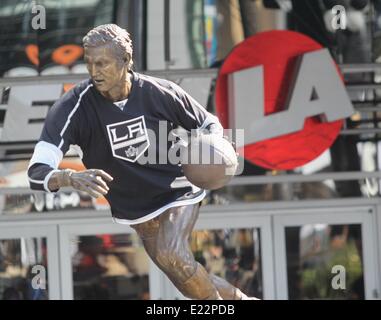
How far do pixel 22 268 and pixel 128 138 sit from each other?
578 centimetres

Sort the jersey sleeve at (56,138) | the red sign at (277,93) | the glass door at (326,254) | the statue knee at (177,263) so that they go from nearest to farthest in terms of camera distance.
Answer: the jersey sleeve at (56,138) < the statue knee at (177,263) < the red sign at (277,93) < the glass door at (326,254)

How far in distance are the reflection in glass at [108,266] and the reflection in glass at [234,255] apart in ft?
2.06

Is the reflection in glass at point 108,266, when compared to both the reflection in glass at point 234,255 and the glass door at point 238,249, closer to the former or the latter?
the glass door at point 238,249

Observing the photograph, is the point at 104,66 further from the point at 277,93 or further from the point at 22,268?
the point at 22,268

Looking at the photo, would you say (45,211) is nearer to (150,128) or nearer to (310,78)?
(310,78)

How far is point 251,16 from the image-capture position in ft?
34.9

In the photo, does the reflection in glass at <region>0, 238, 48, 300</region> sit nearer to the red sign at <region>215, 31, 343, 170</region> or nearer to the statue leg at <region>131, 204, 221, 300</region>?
the red sign at <region>215, 31, 343, 170</region>

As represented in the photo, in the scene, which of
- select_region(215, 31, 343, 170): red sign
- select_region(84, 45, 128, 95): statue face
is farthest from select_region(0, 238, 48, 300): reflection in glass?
select_region(84, 45, 128, 95): statue face


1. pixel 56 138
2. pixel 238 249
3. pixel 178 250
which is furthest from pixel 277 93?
pixel 56 138

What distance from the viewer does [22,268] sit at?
35.9 feet

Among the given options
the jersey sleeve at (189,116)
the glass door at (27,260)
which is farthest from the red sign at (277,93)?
the jersey sleeve at (189,116)

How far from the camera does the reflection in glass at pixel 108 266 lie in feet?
35.7
